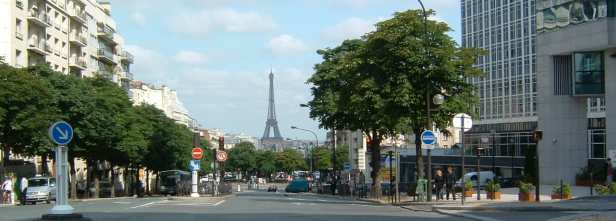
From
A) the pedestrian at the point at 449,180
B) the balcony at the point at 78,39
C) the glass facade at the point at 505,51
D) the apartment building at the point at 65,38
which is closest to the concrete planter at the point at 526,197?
the pedestrian at the point at 449,180

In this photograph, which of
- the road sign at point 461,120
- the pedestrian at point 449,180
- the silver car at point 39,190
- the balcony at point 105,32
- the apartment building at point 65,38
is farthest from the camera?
the balcony at point 105,32

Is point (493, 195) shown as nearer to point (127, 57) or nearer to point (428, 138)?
point (428, 138)

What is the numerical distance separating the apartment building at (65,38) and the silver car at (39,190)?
1166 cm

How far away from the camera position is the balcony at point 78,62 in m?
82.4

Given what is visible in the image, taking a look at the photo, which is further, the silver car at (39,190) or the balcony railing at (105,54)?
the balcony railing at (105,54)

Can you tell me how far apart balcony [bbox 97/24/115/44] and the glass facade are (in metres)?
44.6

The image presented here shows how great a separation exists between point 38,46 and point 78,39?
12.2m

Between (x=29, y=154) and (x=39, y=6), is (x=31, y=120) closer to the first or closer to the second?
(x=29, y=154)

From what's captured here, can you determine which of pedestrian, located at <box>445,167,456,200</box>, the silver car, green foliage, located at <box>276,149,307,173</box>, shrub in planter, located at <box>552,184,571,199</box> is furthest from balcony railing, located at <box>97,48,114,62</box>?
green foliage, located at <box>276,149,307,173</box>

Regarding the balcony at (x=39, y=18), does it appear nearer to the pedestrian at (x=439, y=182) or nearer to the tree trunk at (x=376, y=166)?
the tree trunk at (x=376, y=166)

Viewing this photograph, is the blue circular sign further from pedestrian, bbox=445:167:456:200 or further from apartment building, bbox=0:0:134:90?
apartment building, bbox=0:0:134:90

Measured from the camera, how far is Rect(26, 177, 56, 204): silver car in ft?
151

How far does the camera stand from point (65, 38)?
3189 inches

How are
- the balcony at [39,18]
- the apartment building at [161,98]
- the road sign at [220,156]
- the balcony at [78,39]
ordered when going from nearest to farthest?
the road sign at [220,156] < the balcony at [39,18] < the balcony at [78,39] < the apartment building at [161,98]
